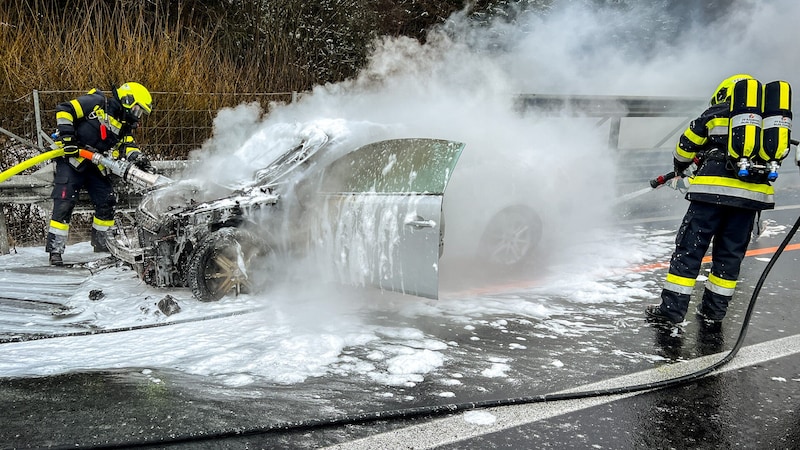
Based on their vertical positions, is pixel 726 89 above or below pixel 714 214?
above

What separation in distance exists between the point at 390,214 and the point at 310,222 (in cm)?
75

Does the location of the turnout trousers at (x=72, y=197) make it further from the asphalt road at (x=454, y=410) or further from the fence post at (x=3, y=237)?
the asphalt road at (x=454, y=410)

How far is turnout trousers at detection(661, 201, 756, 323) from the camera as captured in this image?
14.9 ft

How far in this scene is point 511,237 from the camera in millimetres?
5816

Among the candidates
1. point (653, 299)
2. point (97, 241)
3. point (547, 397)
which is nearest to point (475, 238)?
point (653, 299)

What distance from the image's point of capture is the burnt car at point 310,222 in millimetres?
4574

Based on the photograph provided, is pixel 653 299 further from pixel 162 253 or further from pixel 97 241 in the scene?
pixel 97 241

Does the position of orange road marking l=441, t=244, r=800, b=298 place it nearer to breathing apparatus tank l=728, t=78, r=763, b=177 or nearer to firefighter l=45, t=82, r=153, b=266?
breathing apparatus tank l=728, t=78, r=763, b=177

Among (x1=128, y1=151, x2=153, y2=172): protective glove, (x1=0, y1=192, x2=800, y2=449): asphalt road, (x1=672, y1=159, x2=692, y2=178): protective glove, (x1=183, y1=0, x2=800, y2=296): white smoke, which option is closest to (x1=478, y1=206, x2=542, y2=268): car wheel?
(x1=183, y1=0, x2=800, y2=296): white smoke

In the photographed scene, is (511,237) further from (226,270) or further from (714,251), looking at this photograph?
(226,270)

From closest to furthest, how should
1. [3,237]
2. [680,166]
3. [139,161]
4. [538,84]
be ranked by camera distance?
[680,166] < [139,161] < [3,237] < [538,84]

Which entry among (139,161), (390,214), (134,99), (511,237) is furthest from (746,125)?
(134,99)

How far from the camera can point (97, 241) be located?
689 cm

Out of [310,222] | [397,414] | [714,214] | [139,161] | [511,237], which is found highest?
[139,161]
